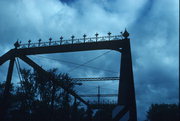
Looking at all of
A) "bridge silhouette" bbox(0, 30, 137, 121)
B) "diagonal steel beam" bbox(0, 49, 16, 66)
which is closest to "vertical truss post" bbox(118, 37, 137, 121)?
"bridge silhouette" bbox(0, 30, 137, 121)

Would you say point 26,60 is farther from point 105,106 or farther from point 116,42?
point 105,106

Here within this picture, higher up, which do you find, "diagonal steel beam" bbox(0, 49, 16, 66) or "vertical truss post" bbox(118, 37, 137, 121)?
"diagonal steel beam" bbox(0, 49, 16, 66)

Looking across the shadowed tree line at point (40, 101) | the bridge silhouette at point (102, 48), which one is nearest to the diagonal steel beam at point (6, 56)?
the bridge silhouette at point (102, 48)

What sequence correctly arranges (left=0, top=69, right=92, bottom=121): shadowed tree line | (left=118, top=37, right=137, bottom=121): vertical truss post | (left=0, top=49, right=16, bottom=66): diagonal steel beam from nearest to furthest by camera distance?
(left=118, top=37, right=137, bottom=121): vertical truss post
(left=0, top=49, right=16, bottom=66): diagonal steel beam
(left=0, top=69, right=92, bottom=121): shadowed tree line

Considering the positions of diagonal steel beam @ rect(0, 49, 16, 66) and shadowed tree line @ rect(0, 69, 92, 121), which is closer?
diagonal steel beam @ rect(0, 49, 16, 66)

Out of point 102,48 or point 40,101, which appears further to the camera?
point 40,101

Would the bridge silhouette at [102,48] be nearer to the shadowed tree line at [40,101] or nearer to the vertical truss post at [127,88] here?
the vertical truss post at [127,88]

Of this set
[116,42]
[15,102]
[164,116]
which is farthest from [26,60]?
[164,116]

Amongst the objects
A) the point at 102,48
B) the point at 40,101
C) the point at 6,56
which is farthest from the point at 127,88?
the point at 40,101

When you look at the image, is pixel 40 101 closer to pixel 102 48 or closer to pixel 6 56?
pixel 6 56

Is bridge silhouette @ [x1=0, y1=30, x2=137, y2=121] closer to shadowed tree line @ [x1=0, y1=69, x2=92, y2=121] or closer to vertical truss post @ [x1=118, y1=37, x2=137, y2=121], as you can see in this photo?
vertical truss post @ [x1=118, y1=37, x2=137, y2=121]

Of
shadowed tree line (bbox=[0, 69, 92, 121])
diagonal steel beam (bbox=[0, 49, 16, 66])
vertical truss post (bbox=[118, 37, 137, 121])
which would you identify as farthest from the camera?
shadowed tree line (bbox=[0, 69, 92, 121])

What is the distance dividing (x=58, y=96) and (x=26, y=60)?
10.7 m

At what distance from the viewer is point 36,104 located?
2094cm
